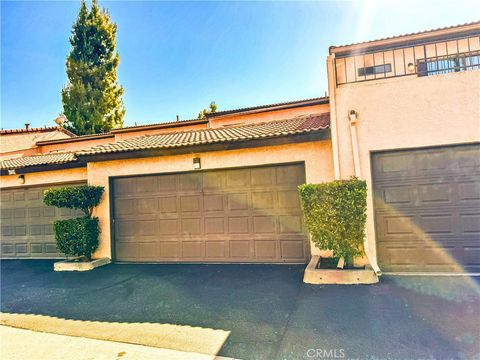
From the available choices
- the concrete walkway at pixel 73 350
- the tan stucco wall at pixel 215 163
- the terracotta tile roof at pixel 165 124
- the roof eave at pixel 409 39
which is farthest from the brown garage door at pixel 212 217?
the terracotta tile roof at pixel 165 124

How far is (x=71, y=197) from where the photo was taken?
24.5 feet

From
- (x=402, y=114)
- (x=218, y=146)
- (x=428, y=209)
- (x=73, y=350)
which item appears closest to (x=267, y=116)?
(x=218, y=146)

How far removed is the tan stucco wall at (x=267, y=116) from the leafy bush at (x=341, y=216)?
829 centimetres

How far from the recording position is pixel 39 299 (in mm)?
5430

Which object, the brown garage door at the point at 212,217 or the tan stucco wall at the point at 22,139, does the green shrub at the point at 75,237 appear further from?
the tan stucco wall at the point at 22,139

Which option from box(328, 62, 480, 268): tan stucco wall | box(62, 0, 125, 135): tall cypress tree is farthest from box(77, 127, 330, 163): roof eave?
box(62, 0, 125, 135): tall cypress tree

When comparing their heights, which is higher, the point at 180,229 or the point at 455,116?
the point at 455,116

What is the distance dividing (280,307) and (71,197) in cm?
608

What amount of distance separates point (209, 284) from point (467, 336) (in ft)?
13.2

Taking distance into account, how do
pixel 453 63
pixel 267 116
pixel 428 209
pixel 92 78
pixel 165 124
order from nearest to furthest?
1. pixel 428 209
2. pixel 453 63
3. pixel 267 116
4. pixel 165 124
5. pixel 92 78

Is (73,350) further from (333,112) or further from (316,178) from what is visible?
(333,112)

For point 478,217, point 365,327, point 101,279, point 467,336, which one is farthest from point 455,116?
point 101,279

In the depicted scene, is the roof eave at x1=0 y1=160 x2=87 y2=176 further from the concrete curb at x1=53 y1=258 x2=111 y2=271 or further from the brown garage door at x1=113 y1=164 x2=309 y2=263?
the concrete curb at x1=53 y1=258 x2=111 y2=271

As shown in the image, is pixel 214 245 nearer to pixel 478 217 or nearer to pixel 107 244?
pixel 107 244
